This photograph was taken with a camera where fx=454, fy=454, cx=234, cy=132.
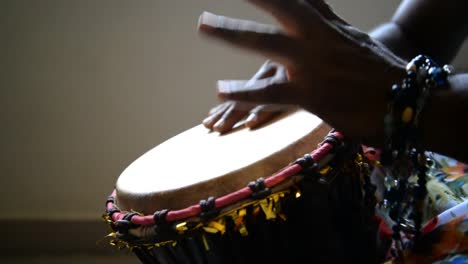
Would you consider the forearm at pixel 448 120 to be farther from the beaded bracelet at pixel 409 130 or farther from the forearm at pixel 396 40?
the forearm at pixel 396 40

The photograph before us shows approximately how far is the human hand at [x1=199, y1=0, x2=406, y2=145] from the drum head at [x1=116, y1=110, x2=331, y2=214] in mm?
122

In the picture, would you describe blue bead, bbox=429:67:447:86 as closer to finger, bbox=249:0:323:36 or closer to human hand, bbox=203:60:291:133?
finger, bbox=249:0:323:36

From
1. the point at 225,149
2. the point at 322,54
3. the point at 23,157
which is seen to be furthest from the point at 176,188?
the point at 23,157

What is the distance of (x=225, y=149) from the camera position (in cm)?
68

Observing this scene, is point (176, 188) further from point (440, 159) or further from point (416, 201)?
point (440, 159)

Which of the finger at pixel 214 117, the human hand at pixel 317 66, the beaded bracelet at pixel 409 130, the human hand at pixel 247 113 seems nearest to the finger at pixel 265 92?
the human hand at pixel 317 66

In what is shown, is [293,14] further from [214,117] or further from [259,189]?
[214,117]

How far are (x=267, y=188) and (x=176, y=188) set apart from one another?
123 mm

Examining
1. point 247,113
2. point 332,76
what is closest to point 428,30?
point 247,113

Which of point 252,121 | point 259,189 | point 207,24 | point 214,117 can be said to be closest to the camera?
point 207,24

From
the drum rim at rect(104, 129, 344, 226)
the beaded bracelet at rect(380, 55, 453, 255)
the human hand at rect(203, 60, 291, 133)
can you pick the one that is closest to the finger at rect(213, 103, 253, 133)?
the human hand at rect(203, 60, 291, 133)

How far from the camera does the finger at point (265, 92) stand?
465 millimetres

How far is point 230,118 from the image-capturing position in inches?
31.2

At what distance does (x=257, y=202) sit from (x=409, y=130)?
0.66 feet
